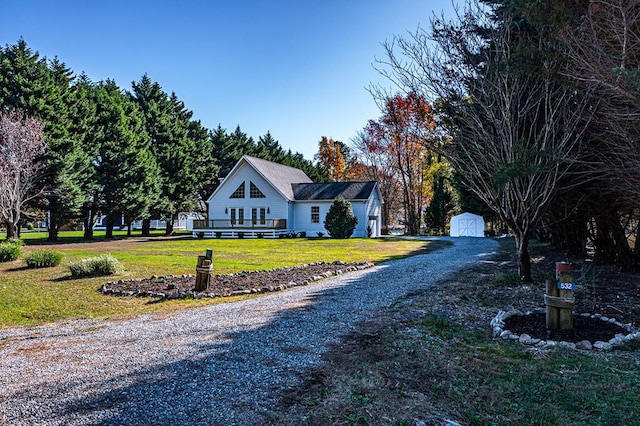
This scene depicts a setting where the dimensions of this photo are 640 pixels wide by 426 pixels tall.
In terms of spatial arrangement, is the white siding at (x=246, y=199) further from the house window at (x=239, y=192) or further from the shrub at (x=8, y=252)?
the shrub at (x=8, y=252)

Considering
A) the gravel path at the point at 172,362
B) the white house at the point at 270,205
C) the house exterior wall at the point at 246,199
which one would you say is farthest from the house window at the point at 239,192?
the gravel path at the point at 172,362

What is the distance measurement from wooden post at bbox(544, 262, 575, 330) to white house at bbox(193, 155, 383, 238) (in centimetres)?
2664

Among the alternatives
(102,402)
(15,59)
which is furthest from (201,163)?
(102,402)

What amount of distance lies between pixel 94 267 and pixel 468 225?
3136cm

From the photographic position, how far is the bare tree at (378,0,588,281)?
7.63m

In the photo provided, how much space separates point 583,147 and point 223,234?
93.6 ft

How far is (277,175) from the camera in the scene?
3512cm

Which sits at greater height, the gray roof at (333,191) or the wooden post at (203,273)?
the gray roof at (333,191)

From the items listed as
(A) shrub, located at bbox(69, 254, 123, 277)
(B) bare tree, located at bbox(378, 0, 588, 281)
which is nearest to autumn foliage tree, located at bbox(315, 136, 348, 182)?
(A) shrub, located at bbox(69, 254, 123, 277)

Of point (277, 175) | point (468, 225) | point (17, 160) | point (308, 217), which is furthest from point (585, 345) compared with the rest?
point (468, 225)

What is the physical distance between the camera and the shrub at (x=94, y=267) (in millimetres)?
10977

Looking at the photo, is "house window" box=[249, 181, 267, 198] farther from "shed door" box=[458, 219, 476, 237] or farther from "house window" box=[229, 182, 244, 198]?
"shed door" box=[458, 219, 476, 237]

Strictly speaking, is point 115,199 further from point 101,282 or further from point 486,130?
point 486,130

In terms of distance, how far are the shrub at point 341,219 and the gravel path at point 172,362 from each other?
21.6 meters
